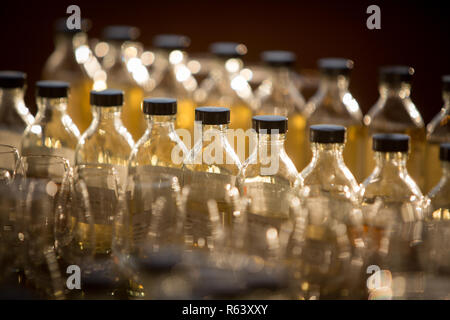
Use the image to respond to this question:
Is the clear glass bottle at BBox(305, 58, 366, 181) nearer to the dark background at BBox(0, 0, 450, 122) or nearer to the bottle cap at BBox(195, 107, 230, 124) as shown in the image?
the bottle cap at BBox(195, 107, 230, 124)

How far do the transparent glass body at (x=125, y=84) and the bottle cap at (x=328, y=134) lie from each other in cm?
77

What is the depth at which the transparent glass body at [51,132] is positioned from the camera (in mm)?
1253

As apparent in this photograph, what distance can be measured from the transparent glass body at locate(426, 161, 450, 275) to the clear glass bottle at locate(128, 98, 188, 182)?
395mm

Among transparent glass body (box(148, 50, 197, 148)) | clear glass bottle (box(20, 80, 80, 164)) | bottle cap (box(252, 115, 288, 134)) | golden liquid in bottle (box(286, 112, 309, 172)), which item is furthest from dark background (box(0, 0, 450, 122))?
bottle cap (box(252, 115, 288, 134))

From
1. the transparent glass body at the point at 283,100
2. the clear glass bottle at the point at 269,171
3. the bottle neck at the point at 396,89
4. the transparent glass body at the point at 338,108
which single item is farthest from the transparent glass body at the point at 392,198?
the transparent glass body at the point at 283,100

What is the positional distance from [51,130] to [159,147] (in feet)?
1.02

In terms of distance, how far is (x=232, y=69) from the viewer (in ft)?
5.87

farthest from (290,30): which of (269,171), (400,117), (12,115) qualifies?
(269,171)

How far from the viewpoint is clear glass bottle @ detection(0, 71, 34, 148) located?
1.35 m

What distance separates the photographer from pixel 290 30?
8.82 ft

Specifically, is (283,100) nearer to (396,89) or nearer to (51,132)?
(396,89)
